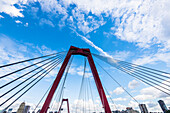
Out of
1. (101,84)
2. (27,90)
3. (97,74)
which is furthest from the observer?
(97,74)

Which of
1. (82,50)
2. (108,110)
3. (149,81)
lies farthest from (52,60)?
(149,81)

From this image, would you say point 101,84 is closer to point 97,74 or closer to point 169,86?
point 97,74

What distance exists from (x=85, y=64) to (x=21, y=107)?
123 meters

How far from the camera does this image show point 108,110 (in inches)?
448

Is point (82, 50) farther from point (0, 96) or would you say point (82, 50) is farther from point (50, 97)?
point (0, 96)

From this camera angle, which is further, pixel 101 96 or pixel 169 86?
pixel 101 96

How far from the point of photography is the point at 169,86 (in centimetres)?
876

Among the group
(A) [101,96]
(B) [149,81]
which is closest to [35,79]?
(A) [101,96]

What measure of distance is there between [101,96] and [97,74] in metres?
3.34

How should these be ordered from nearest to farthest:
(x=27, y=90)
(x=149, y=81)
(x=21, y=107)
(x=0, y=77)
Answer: (x=0, y=77) < (x=27, y=90) < (x=149, y=81) < (x=21, y=107)

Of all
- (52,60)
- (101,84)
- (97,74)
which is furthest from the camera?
(97,74)

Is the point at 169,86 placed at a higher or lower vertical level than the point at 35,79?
lower

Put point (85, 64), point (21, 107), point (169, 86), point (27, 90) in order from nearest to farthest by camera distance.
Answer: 1. point (169, 86)
2. point (27, 90)
3. point (85, 64)
4. point (21, 107)

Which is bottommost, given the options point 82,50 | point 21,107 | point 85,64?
point 21,107
